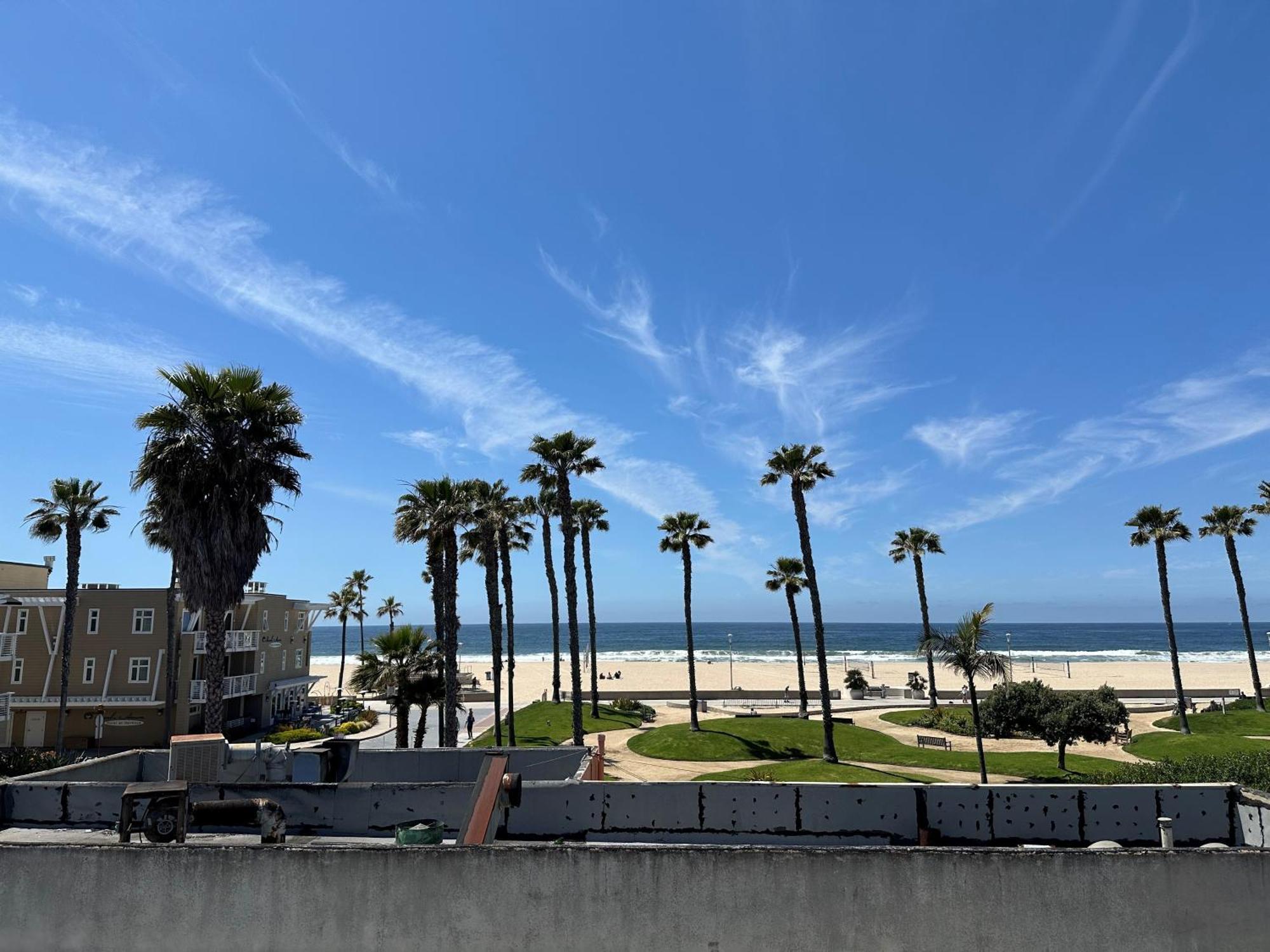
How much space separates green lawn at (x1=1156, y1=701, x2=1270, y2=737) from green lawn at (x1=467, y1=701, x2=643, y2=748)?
31834 mm

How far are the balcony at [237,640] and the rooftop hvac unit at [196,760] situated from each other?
106ft

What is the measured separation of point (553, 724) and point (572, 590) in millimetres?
7761

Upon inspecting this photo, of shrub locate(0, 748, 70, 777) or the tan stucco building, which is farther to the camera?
the tan stucco building

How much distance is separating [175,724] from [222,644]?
2425 centimetres

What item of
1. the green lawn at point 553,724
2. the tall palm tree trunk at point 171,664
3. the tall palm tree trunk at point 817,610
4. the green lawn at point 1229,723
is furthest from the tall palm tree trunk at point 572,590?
the green lawn at point 1229,723

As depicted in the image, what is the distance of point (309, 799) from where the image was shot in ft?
40.6

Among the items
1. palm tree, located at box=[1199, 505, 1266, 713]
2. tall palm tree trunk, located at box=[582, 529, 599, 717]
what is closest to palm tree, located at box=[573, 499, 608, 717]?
tall palm tree trunk, located at box=[582, 529, 599, 717]

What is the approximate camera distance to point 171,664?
3903 cm

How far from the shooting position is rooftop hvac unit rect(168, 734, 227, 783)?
1334 centimetres

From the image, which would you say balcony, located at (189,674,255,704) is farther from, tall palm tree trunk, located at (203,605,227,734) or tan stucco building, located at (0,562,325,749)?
tall palm tree trunk, located at (203,605,227,734)

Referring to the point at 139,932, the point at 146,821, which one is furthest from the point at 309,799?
the point at 139,932

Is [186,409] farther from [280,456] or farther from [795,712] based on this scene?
[795,712]

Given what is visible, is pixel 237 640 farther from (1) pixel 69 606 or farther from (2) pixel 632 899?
(2) pixel 632 899

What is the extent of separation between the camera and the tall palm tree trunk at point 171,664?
38781mm
